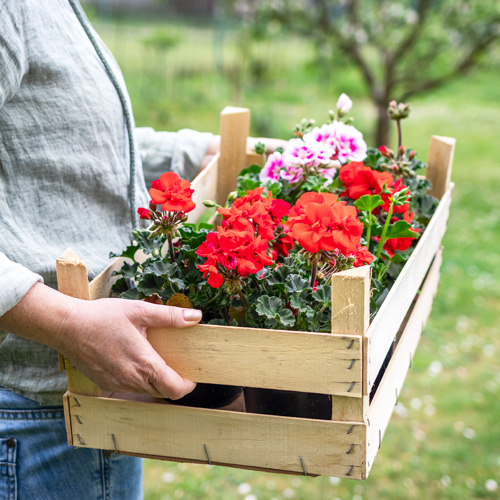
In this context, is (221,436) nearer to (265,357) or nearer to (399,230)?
(265,357)

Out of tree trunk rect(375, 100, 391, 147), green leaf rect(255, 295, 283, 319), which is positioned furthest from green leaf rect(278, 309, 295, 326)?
tree trunk rect(375, 100, 391, 147)

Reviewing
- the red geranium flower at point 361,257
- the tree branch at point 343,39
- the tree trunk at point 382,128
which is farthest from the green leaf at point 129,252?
the tree trunk at point 382,128

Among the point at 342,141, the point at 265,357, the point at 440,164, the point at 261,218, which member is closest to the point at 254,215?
the point at 261,218

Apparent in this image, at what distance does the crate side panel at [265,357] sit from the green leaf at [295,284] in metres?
0.12

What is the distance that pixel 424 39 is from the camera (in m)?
5.22

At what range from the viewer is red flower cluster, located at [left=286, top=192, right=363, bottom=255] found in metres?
0.95

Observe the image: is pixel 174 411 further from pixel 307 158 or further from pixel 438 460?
pixel 438 460

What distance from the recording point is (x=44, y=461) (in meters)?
1.14

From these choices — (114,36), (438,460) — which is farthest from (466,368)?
(114,36)

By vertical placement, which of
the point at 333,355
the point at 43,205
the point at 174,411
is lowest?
the point at 174,411

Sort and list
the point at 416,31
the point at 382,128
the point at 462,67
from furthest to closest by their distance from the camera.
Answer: the point at 382,128 → the point at 462,67 → the point at 416,31

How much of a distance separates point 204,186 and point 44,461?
2.18 feet

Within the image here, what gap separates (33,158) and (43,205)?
0.08 metres

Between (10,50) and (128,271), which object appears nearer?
(10,50)
